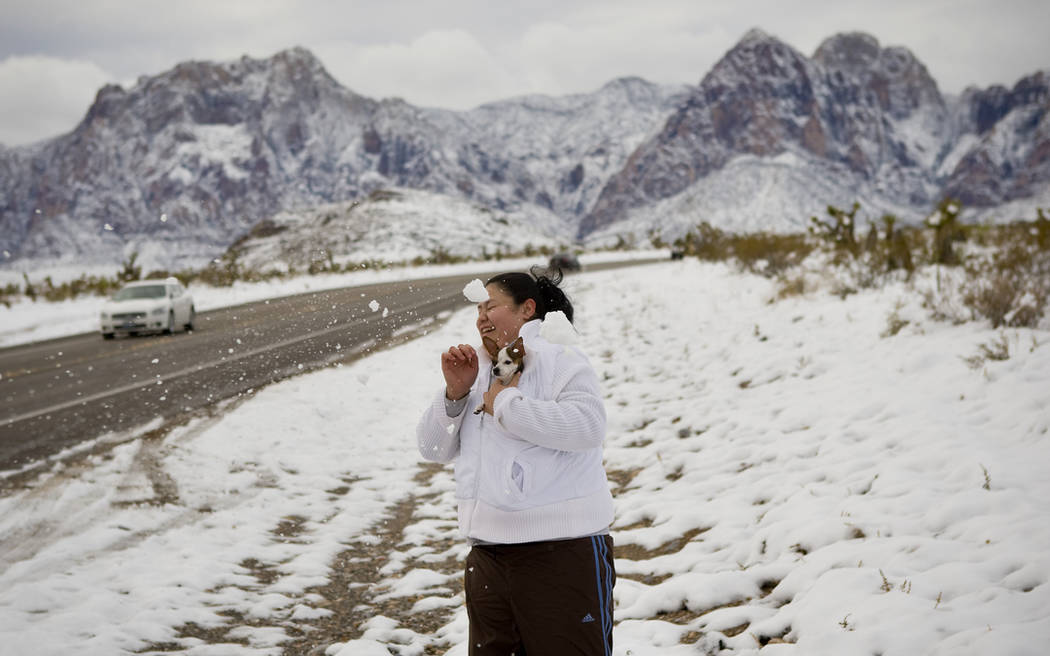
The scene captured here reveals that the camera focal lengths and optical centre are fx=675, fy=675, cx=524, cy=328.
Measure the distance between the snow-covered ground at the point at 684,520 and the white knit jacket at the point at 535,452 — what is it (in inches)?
32.5

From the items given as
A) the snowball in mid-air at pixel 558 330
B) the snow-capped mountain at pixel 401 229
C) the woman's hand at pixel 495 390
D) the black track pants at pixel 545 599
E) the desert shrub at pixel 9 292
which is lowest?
the black track pants at pixel 545 599

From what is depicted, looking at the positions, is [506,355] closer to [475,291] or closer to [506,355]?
[506,355]

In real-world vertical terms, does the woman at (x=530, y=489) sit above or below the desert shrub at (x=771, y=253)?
below

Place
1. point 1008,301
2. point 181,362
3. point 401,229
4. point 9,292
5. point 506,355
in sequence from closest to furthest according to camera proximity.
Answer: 1. point 506,355
2. point 1008,301
3. point 181,362
4. point 9,292
5. point 401,229

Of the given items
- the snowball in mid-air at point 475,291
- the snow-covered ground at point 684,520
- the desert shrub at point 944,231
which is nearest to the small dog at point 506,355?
the snowball in mid-air at point 475,291

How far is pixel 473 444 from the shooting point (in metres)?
2.04

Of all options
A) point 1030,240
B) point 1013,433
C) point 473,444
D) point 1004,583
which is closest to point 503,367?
point 473,444

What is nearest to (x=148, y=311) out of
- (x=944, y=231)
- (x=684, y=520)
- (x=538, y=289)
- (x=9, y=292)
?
(x=9, y=292)

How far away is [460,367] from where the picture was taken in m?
1.89

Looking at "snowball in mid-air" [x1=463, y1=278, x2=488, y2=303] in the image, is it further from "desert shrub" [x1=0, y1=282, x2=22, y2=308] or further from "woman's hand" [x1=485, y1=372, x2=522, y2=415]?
"desert shrub" [x1=0, y1=282, x2=22, y2=308]

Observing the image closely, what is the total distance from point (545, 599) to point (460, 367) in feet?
2.31

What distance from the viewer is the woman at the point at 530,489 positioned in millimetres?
1891

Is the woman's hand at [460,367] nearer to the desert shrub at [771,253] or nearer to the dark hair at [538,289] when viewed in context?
the dark hair at [538,289]

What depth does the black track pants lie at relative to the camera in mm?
1914
